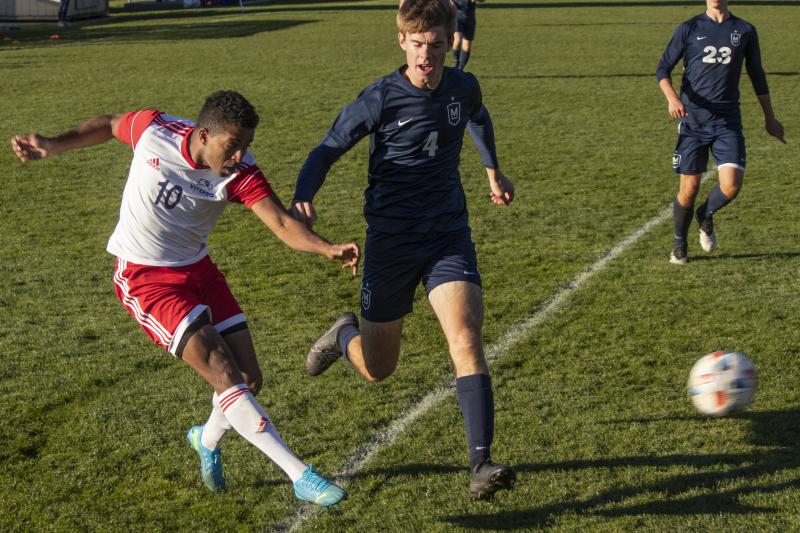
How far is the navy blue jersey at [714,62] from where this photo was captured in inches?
358

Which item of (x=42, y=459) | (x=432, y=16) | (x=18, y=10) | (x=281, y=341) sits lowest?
(x=18, y=10)

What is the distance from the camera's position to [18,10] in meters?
40.5

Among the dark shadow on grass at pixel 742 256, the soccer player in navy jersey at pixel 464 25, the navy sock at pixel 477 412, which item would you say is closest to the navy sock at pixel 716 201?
the dark shadow on grass at pixel 742 256

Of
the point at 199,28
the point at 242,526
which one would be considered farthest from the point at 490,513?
the point at 199,28

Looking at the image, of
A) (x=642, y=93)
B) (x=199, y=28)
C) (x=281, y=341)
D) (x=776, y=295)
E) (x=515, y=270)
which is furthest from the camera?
(x=199, y=28)

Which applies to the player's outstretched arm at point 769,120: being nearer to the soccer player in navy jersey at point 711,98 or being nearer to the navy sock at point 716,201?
the soccer player in navy jersey at point 711,98

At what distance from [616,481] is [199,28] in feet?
106

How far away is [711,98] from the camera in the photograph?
914 centimetres

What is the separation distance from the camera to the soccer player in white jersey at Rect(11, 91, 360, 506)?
4.92m

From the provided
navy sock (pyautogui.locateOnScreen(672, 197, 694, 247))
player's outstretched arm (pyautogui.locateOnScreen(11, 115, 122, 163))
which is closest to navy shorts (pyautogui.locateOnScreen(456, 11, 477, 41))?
navy sock (pyautogui.locateOnScreen(672, 197, 694, 247))

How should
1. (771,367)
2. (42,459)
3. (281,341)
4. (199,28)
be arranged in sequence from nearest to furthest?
(42,459) → (771,367) → (281,341) → (199,28)

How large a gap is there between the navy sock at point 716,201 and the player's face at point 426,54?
15.3 feet

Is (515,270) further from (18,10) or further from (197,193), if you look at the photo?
(18,10)

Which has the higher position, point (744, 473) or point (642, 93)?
point (744, 473)
